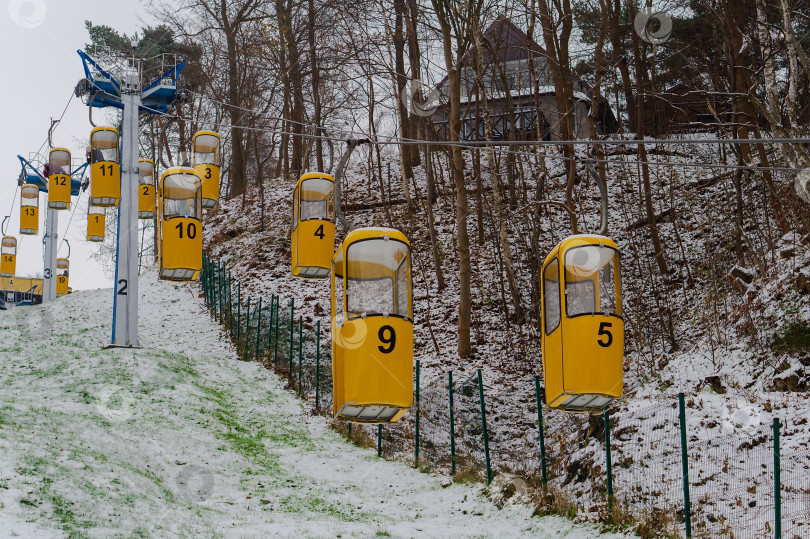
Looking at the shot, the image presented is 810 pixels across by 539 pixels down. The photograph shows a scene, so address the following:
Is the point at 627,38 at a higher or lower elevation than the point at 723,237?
higher

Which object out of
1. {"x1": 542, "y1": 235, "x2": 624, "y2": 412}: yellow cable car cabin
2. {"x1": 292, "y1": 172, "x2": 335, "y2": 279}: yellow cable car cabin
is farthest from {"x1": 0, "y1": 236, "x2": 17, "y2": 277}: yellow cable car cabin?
{"x1": 542, "y1": 235, "x2": 624, "y2": 412}: yellow cable car cabin

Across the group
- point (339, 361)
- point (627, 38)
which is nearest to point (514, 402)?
point (339, 361)

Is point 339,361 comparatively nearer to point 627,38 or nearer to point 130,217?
point 130,217

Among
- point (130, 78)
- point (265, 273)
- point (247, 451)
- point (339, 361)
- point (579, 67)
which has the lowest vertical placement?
point (247, 451)

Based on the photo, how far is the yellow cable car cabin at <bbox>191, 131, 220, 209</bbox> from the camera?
19.3 meters

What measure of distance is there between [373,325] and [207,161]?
13.5 m

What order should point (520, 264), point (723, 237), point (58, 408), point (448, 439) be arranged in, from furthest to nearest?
point (520, 264)
point (723, 237)
point (448, 439)
point (58, 408)

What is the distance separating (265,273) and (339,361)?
22.5m

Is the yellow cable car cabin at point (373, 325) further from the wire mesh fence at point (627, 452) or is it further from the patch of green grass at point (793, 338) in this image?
the patch of green grass at point (793, 338)

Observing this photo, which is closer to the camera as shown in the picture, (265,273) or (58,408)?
(58,408)

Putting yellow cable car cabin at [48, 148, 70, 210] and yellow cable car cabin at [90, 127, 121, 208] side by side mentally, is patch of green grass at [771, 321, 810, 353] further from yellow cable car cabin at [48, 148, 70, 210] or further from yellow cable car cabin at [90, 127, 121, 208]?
yellow cable car cabin at [48, 148, 70, 210]

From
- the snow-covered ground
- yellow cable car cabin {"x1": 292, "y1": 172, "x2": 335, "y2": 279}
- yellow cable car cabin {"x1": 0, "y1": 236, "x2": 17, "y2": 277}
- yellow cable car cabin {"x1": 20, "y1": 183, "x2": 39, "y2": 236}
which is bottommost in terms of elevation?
the snow-covered ground

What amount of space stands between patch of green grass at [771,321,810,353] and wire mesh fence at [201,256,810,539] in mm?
2848

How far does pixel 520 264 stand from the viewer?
2741 centimetres
